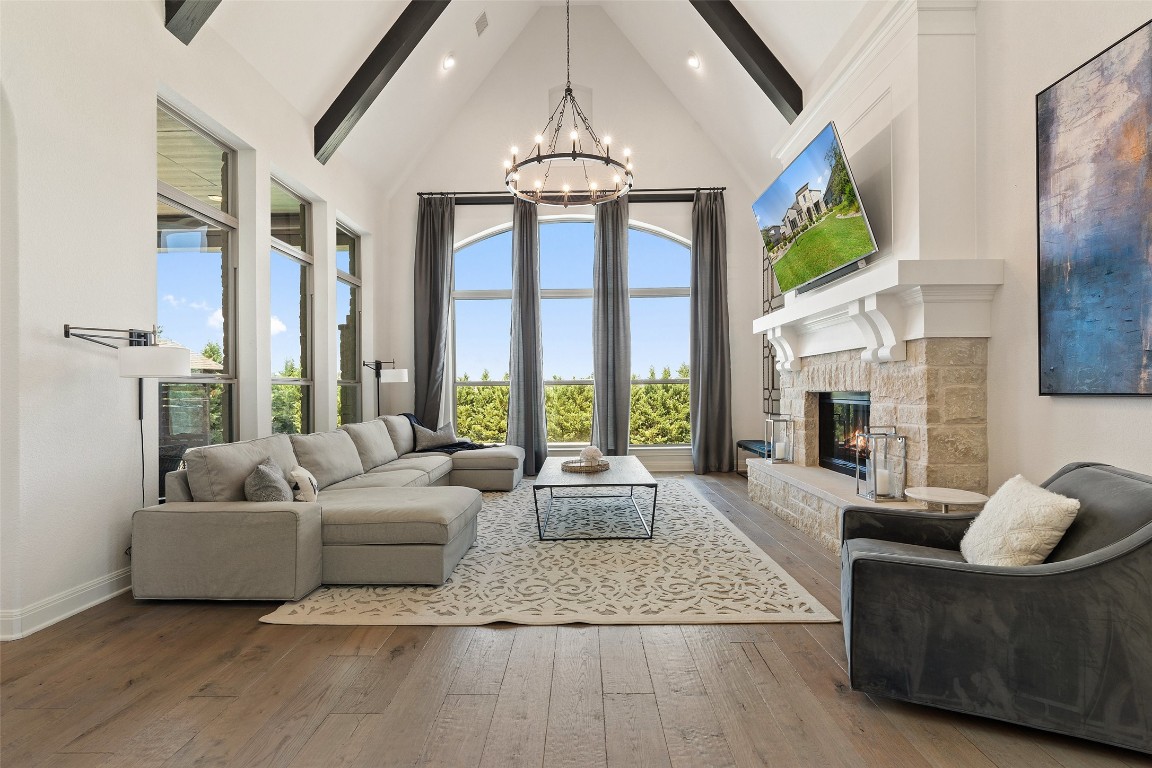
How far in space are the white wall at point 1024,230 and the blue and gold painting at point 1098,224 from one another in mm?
97

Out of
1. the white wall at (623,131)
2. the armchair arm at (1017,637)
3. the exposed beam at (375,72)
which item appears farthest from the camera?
the white wall at (623,131)

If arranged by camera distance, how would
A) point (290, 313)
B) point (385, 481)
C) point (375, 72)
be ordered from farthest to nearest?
1. point (290, 313)
2. point (375, 72)
3. point (385, 481)

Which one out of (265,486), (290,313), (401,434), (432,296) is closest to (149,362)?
(265,486)

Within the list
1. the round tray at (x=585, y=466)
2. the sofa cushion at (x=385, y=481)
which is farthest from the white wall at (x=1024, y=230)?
the sofa cushion at (x=385, y=481)

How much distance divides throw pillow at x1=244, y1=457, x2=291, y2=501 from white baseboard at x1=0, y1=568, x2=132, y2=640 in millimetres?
756

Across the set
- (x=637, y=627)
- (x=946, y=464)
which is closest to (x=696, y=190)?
(x=946, y=464)

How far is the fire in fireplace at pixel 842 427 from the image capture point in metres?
4.54

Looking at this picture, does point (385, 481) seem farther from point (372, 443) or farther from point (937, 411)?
point (937, 411)

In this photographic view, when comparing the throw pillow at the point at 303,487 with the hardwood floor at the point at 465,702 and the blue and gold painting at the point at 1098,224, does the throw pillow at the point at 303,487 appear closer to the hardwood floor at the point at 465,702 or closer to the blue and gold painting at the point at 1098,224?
the hardwood floor at the point at 465,702

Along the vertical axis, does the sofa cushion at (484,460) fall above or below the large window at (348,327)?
below

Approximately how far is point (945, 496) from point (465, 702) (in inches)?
96.6

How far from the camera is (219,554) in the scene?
9.97 feet

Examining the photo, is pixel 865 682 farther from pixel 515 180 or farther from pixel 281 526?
pixel 515 180

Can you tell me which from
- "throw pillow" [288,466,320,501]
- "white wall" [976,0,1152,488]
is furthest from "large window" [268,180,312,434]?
"white wall" [976,0,1152,488]
